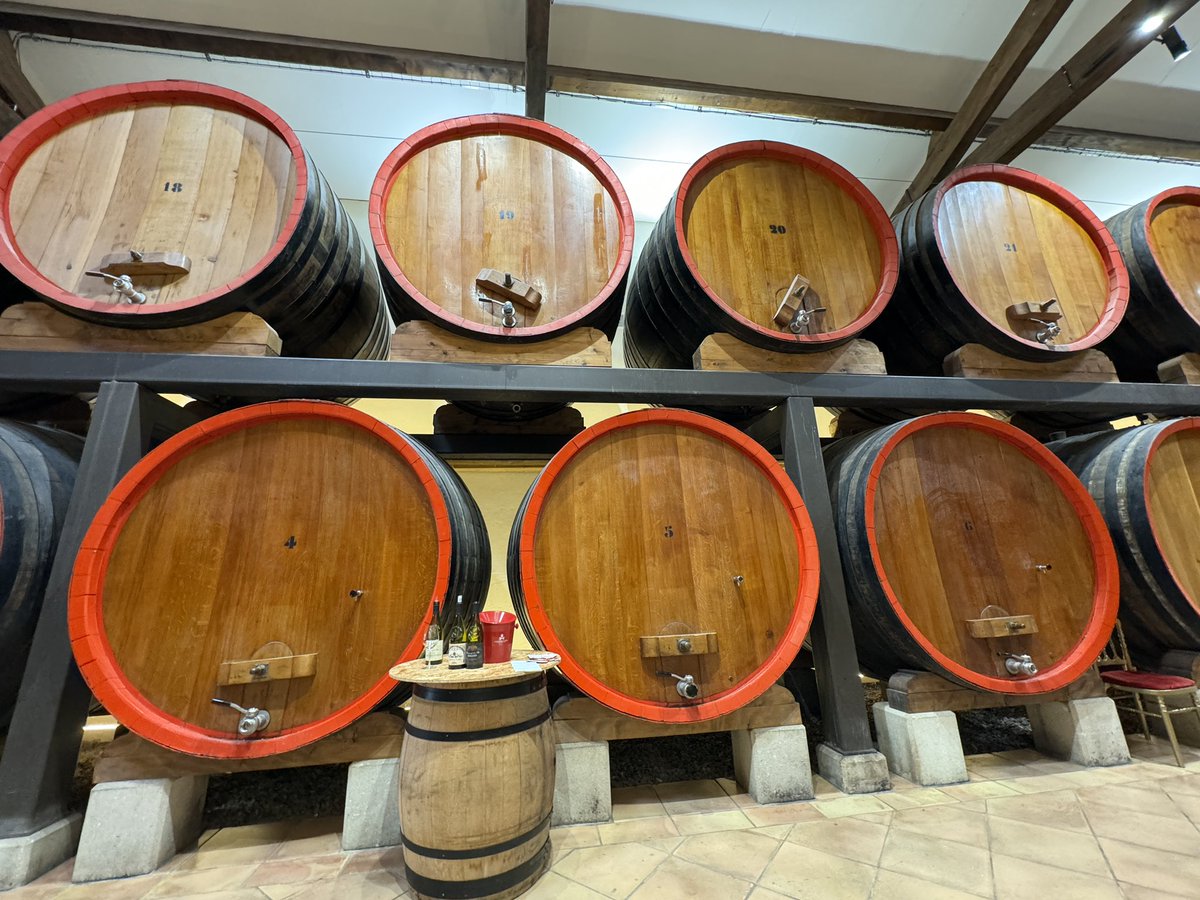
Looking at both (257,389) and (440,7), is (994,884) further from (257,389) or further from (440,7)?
(440,7)

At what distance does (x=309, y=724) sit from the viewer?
60.2 inches

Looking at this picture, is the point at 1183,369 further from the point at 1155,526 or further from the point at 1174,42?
the point at 1174,42

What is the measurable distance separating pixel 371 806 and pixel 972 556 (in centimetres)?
239

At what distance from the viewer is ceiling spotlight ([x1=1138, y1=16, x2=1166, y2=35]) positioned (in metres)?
2.66

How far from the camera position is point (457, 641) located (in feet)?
5.20

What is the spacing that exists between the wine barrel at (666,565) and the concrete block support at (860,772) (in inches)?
17.9

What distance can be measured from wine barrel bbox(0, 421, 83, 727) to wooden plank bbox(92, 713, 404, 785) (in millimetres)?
459

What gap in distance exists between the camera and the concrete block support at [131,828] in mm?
1391

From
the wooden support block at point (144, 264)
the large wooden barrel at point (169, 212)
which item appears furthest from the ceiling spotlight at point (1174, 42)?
the wooden support block at point (144, 264)

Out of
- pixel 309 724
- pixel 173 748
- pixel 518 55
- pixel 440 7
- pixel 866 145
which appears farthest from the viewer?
pixel 866 145

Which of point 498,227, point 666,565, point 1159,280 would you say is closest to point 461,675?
point 666,565

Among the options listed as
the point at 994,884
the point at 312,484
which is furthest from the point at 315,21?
the point at 994,884

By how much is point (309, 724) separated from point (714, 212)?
2540 mm

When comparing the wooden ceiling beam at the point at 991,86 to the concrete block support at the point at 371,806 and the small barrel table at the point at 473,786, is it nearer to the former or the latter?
the small barrel table at the point at 473,786
